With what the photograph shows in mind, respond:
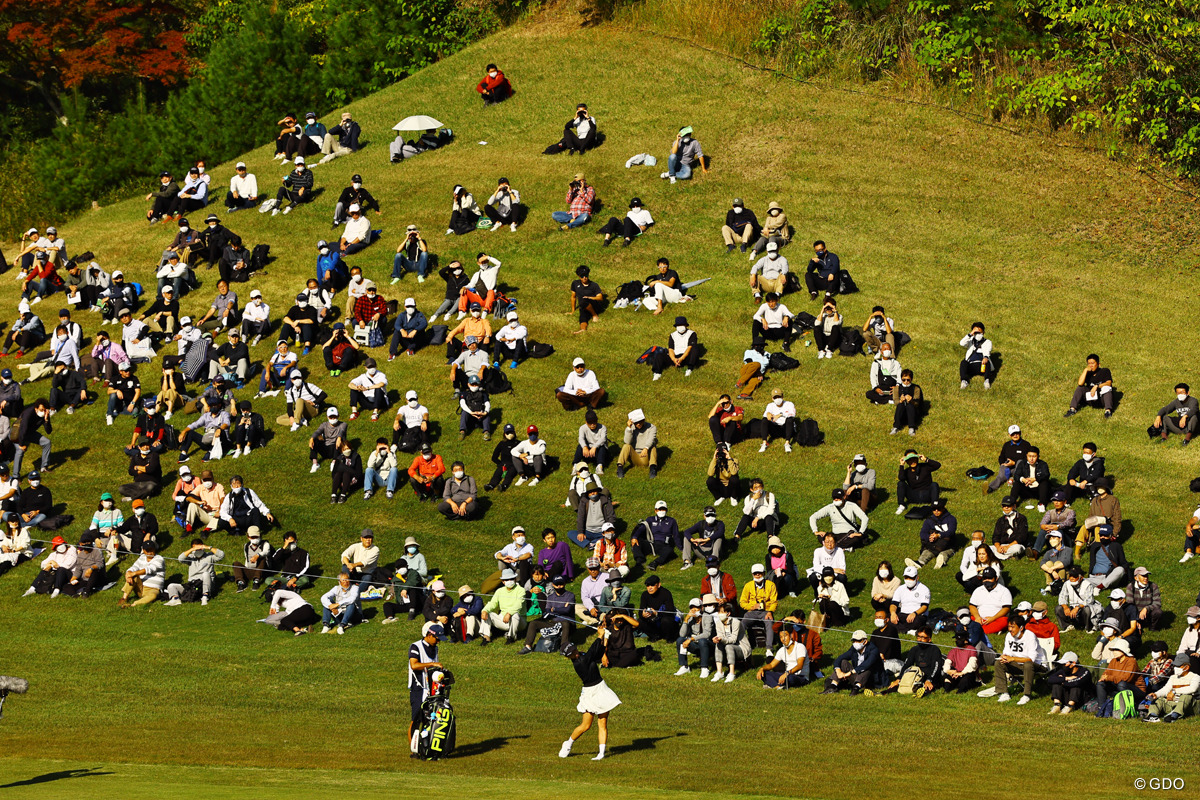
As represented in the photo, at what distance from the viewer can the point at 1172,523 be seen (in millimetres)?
25625

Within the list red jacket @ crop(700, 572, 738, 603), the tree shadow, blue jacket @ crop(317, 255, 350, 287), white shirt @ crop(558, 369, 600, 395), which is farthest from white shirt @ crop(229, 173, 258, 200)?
the tree shadow

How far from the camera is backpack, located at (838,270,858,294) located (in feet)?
111

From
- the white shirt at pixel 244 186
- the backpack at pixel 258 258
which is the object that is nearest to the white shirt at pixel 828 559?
the backpack at pixel 258 258

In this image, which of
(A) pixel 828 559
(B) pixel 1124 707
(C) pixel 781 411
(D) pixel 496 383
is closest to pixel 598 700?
(B) pixel 1124 707

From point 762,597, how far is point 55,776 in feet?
38.1

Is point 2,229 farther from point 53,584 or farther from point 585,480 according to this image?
point 585,480

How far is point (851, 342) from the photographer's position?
104ft

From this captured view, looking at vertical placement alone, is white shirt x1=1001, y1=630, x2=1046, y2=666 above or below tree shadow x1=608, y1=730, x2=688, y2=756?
above

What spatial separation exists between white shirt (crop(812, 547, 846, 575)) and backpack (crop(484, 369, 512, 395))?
10.8 metres

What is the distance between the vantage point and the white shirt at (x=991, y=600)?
2208 cm

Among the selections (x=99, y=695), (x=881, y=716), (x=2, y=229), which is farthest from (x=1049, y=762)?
→ (x=2, y=229)

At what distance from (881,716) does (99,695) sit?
1203 cm

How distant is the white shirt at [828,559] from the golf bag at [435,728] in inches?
341

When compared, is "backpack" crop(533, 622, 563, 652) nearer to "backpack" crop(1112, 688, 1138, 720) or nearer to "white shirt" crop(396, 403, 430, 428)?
"white shirt" crop(396, 403, 430, 428)
